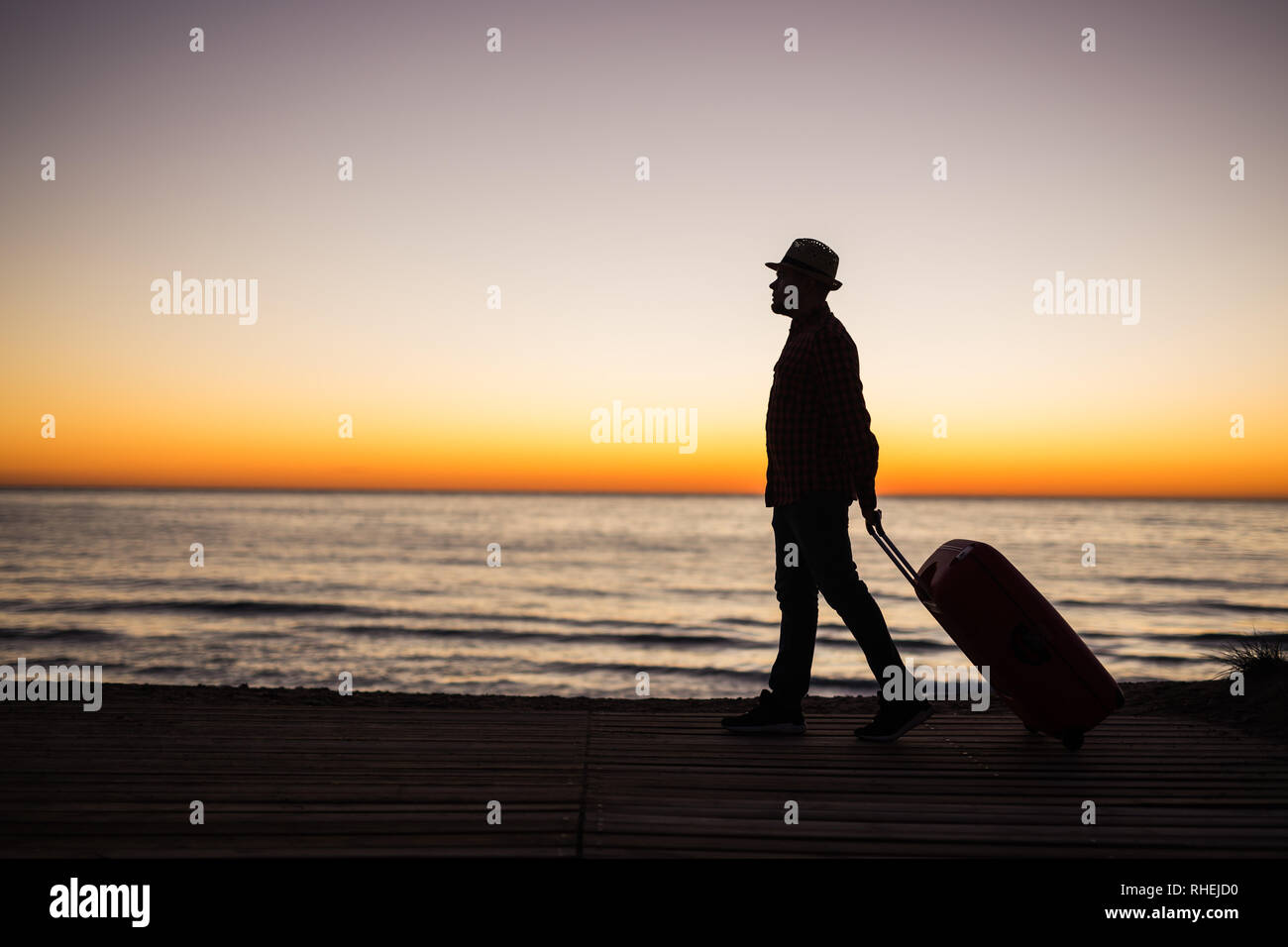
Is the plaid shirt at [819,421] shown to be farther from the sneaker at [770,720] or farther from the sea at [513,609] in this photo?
the sea at [513,609]

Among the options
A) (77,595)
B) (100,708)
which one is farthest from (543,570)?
(100,708)

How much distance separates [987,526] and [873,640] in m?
55.9

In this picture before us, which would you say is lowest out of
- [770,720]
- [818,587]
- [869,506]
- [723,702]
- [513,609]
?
[513,609]

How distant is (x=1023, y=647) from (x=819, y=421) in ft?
4.21

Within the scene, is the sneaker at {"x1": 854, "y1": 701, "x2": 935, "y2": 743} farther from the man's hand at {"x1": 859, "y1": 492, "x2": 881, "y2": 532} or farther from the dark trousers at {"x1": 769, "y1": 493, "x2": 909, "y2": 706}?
the man's hand at {"x1": 859, "y1": 492, "x2": 881, "y2": 532}

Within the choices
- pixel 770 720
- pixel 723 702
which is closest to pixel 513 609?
pixel 723 702

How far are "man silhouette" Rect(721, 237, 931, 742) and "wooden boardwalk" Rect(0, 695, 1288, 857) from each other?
0.20 metres

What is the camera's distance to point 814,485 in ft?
12.6

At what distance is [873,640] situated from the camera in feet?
12.5

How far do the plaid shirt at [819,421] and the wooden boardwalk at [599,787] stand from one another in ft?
3.79

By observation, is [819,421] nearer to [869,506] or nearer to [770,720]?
[869,506]

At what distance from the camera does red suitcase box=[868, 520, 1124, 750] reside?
11.8 ft

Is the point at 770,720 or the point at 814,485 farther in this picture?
the point at 770,720

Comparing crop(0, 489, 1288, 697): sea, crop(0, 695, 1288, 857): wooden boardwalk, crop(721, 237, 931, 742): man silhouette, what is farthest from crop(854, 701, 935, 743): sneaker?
crop(0, 489, 1288, 697): sea
